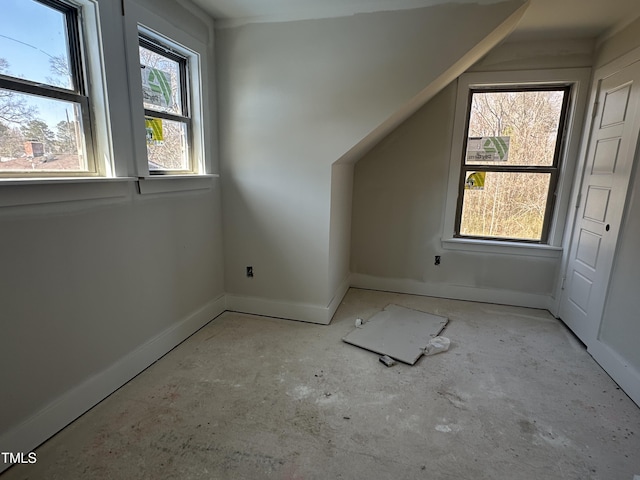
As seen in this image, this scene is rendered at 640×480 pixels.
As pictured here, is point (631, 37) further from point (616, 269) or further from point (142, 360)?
point (142, 360)

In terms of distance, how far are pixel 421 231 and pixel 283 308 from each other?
1604 millimetres

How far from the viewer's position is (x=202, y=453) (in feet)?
4.98

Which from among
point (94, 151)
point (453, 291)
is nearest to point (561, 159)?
point (453, 291)

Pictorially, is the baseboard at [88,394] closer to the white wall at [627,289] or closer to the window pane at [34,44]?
the window pane at [34,44]

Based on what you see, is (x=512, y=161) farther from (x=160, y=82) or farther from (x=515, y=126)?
(x=160, y=82)

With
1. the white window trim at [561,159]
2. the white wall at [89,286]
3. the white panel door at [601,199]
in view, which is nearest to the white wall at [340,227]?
the white window trim at [561,159]

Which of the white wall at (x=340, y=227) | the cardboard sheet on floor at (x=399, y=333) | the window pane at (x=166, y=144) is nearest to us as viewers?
the window pane at (x=166, y=144)

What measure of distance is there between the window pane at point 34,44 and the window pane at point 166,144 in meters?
0.53

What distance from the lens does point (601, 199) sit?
2457 mm

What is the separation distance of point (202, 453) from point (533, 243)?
3.20m

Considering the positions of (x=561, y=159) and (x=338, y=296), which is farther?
(x=338, y=296)

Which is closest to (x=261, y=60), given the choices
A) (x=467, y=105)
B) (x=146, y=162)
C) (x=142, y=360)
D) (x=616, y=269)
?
(x=146, y=162)

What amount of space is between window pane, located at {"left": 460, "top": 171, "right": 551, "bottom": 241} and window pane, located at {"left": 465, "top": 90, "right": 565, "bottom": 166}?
0.15 metres

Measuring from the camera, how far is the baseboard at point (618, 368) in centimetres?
193
